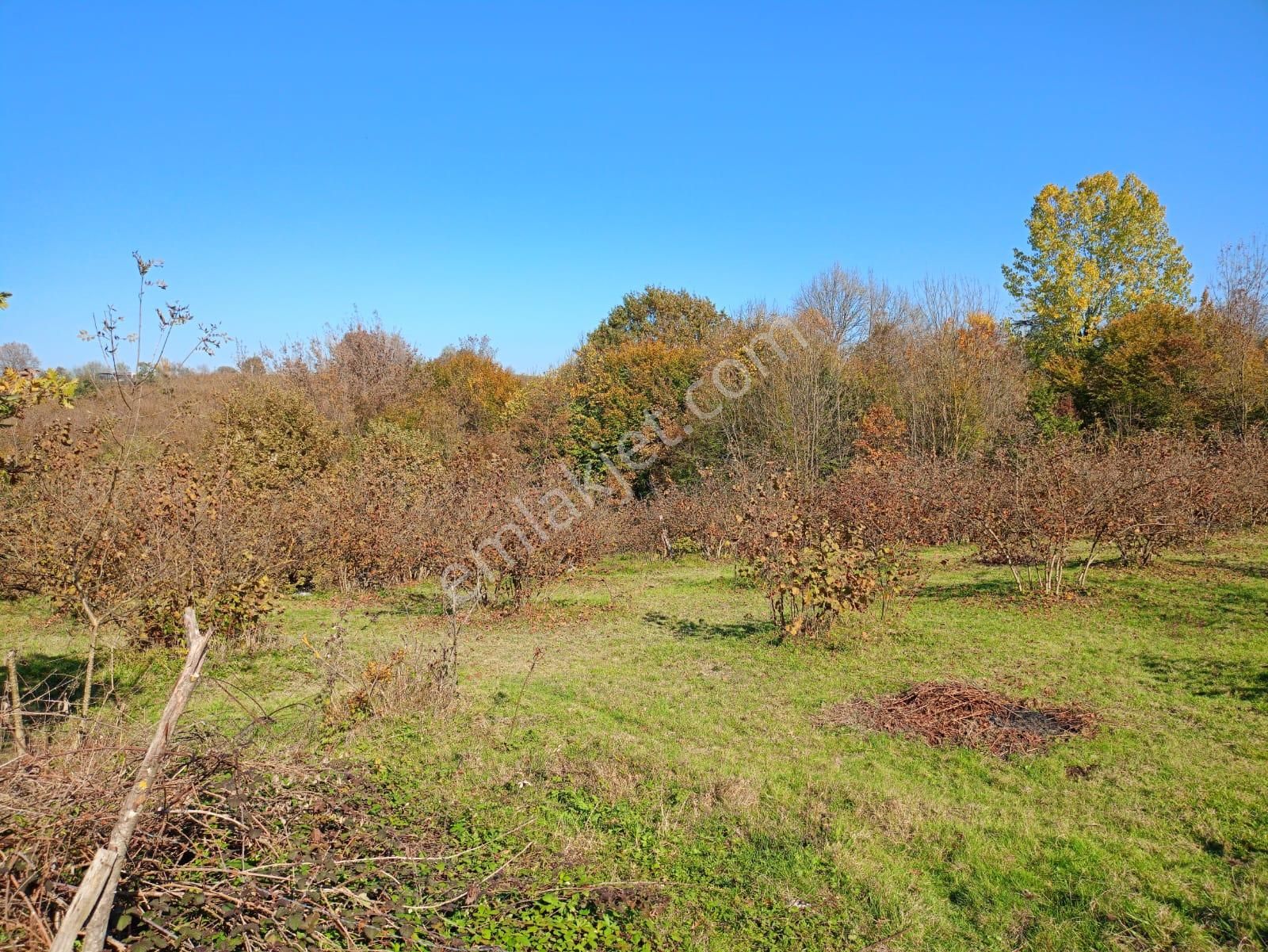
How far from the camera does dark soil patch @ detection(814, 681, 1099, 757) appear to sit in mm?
5637

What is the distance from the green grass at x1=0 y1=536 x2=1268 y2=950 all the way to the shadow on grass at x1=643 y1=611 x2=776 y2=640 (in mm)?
118

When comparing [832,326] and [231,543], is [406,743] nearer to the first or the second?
[231,543]

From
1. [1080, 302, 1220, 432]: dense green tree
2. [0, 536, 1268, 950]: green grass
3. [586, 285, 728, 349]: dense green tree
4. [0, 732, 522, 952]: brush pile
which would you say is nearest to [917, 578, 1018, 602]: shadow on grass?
[0, 536, 1268, 950]: green grass

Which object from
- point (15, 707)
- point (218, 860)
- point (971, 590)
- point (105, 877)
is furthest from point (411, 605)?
point (105, 877)

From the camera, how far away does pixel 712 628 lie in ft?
32.8

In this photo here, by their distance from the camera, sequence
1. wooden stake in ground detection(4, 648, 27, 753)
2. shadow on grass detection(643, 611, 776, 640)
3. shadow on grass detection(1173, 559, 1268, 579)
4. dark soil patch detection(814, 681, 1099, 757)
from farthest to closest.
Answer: shadow on grass detection(1173, 559, 1268, 579) → shadow on grass detection(643, 611, 776, 640) → dark soil patch detection(814, 681, 1099, 757) → wooden stake in ground detection(4, 648, 27, 753)

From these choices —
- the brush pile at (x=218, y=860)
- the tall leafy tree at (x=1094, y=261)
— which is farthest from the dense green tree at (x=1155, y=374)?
the brush pile at (x=218, y=860)

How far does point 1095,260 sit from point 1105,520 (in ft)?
77.5

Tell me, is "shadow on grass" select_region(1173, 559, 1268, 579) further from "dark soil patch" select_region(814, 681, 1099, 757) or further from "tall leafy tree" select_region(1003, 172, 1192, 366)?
"tall leafy tree" select_region(1003, 172, 1192, 366)

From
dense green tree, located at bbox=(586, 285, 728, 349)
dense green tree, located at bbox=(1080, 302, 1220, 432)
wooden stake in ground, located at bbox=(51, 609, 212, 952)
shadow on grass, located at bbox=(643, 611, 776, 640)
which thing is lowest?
shadow on grass, located at bbox=(643, 611, 776, 640)

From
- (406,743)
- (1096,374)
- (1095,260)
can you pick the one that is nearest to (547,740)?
(406,743)

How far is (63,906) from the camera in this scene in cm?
247

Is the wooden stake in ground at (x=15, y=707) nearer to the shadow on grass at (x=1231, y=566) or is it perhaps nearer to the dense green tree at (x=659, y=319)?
the shadow on grass at (x=1231, y=566)

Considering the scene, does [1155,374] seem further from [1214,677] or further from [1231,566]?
[1214,677]
